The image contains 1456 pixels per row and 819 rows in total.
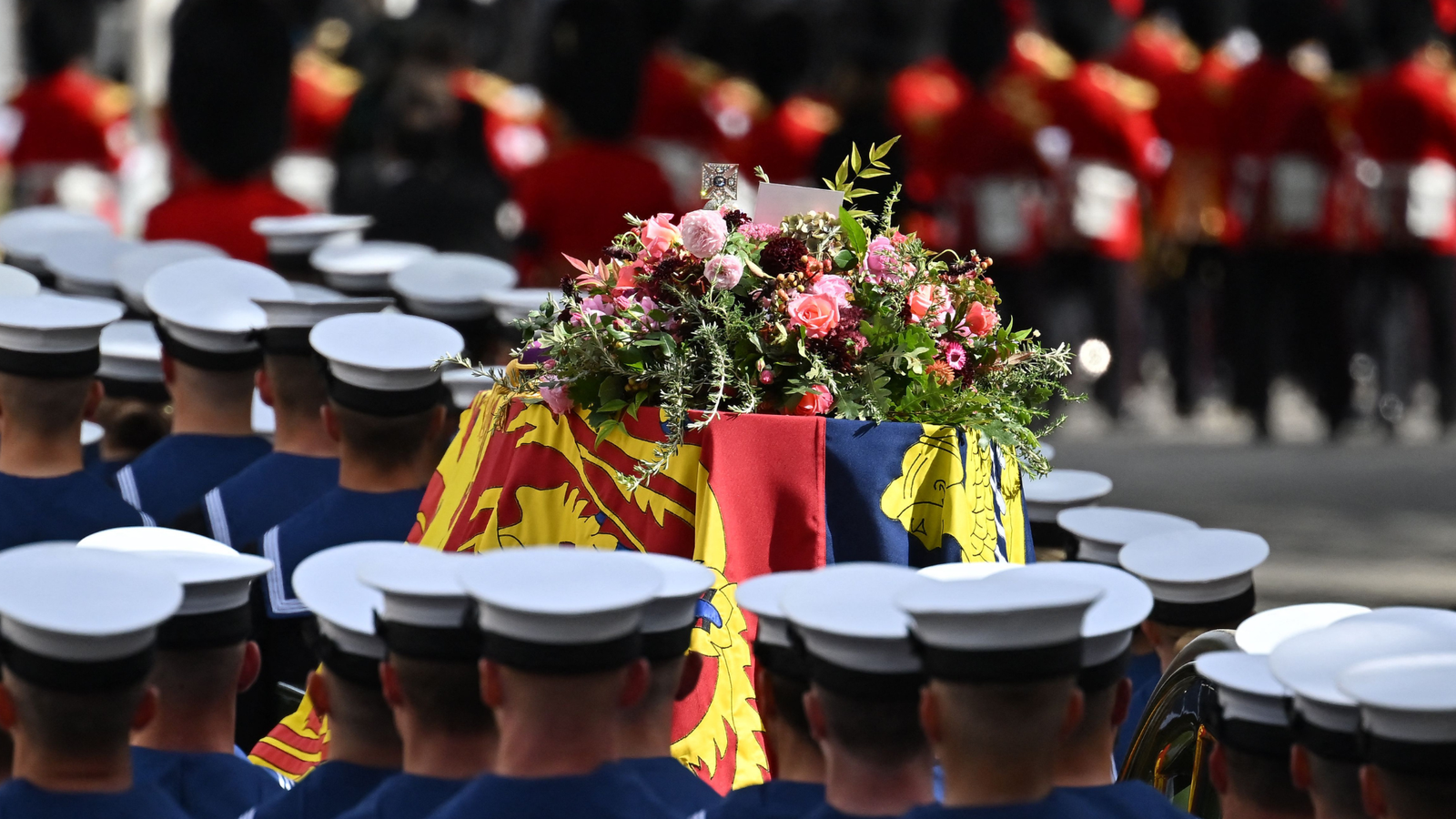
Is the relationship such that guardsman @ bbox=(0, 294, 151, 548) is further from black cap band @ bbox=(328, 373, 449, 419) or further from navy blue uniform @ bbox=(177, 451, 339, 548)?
black cap band @ bbox=(328, 373, 449, 419)

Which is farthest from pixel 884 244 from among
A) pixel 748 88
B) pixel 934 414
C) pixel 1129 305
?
pixel 748 88

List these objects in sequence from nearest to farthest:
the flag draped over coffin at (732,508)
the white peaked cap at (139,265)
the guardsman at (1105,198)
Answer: the flag draped over coffin at (732,508), the white peaked cap at (139,265), the guardsman at (1105,198)

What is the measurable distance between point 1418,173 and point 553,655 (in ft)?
25.5

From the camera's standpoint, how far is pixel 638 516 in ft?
11.0

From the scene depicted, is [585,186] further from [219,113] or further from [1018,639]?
[1018,639]

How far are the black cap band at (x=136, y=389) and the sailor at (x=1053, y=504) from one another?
1.90m

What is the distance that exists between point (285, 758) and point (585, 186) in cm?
464

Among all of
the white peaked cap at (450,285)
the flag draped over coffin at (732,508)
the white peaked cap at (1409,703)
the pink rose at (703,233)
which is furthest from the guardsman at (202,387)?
the white peaked cap at (1409,703)

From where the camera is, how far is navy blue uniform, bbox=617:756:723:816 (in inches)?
96.9

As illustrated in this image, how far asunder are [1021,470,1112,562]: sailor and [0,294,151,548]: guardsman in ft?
5.90

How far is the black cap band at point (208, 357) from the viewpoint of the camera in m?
4.23

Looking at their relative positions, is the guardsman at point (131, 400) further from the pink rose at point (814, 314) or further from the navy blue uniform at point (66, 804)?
the navy blue uniform at point (66, 804)

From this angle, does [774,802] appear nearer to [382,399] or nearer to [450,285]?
[382,399]

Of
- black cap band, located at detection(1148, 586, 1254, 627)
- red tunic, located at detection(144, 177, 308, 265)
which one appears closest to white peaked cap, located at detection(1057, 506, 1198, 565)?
black cap band, located at detection(1148, 586, 1254, 627)
